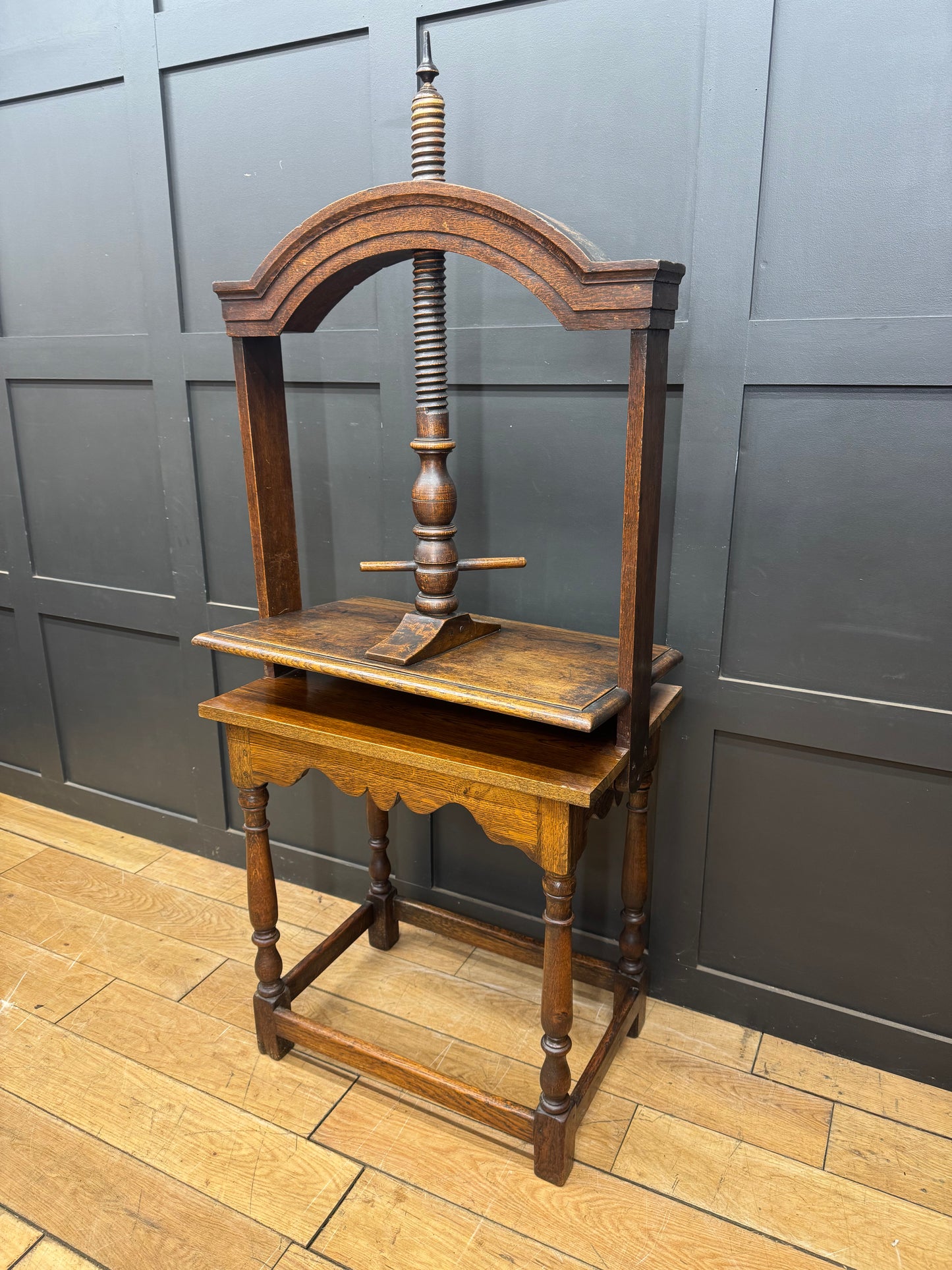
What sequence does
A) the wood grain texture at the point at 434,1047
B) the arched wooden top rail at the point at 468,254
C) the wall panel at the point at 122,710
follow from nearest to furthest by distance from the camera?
the arched wooden top rail at the point at 468,254 → the wood grain texture at the point at 434,1047 → the wall panel at the point at 122,710

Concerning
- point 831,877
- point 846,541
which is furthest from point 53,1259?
point 846,541

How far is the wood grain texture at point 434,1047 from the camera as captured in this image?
1716 mm

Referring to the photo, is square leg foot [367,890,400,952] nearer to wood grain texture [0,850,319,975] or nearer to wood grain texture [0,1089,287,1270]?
wood grain texture [0,850,319,975]

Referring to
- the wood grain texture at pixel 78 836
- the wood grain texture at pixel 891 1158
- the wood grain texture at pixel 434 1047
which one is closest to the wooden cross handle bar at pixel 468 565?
the wood grain texture at pixel 434 1047

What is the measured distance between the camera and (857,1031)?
1855 millimetres

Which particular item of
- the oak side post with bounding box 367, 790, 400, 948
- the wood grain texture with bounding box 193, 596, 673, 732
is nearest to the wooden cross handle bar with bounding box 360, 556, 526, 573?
the wood grain texture with bounding box 193, 596, 673, 732

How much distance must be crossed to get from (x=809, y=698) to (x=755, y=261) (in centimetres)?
84

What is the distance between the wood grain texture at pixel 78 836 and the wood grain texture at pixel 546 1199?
1224 mm

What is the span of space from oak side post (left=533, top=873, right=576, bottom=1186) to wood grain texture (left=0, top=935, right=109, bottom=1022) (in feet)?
3.81

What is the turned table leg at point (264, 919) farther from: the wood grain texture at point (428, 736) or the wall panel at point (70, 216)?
the wall panel at point (70, 216)

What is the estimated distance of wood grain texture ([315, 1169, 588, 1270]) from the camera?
1.46 m

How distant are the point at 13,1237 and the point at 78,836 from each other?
1.42 m

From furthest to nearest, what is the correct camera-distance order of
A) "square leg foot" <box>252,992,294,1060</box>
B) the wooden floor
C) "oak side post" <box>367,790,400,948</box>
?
"oak side post" <box>367,790,400,948</box> < "square leg foot" <box>252,992,294,1060</box> < the wooden floor

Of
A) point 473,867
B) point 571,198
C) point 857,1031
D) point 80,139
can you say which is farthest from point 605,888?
point 80,139
